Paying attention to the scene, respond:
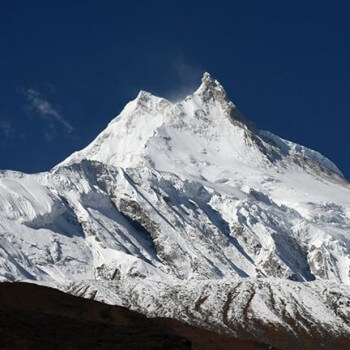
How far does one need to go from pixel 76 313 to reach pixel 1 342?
61353 mm

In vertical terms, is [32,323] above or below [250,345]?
below

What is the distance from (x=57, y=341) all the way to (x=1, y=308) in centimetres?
2272

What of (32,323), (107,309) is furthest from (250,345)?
(32,323)

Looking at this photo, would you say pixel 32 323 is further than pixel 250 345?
No

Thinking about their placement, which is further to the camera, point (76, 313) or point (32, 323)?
point (76, 313)

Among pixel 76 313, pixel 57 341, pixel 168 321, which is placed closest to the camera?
pixel 57 341

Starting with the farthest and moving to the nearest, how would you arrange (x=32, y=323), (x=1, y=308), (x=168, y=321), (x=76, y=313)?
1. (x=168, y=321)
2. (x=76, y=313)
3. (x=1, y=308)
4. (x=32, y=323)

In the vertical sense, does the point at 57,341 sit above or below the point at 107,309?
below

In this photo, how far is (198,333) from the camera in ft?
607

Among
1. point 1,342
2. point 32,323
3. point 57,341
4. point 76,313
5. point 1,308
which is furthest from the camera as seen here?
point 76,313

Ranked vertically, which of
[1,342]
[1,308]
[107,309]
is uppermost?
[107,309]

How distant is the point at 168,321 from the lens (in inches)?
7721

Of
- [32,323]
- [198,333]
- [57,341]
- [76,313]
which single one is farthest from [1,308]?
[198,333]

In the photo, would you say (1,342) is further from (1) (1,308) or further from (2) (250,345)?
(2) (250,345)
